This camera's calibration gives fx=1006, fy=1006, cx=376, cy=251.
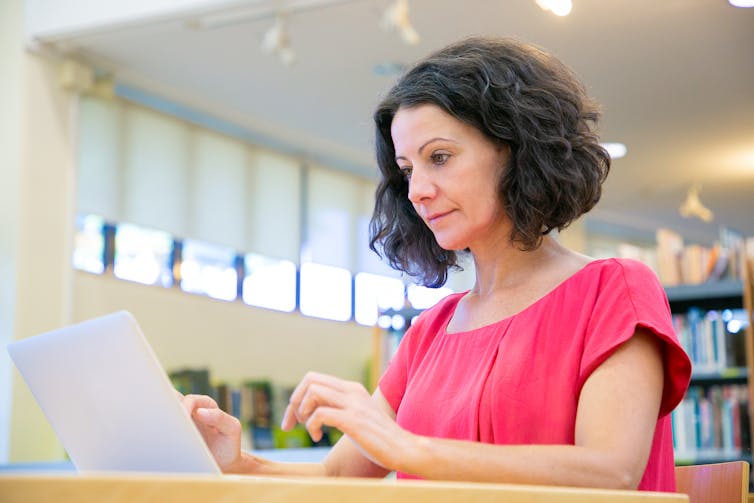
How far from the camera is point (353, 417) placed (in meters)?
0.99

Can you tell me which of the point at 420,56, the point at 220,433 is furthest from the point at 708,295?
the point at 220,433

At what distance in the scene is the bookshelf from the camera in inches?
163

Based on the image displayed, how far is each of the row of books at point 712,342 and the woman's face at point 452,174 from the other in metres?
2.95

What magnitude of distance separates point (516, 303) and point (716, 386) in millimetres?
3132

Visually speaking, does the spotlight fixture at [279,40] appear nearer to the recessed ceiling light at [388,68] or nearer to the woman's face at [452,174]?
the recessed ceiling light at [388,68]

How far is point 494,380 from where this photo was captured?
1355mm

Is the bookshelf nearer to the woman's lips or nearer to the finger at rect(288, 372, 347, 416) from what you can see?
the woman's lips

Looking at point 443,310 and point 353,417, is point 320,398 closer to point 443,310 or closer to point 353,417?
point 353,417

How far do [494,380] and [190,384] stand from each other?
4.51 m

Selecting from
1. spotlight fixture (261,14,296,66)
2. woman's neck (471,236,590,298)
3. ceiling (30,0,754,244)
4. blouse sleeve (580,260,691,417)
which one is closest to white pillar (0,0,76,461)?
ceiling (30,0,754,244)

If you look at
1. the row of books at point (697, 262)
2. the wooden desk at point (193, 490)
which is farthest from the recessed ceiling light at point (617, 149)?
the wooden desk at point (193, 490)

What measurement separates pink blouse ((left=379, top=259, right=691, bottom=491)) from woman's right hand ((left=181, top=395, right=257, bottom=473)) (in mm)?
282

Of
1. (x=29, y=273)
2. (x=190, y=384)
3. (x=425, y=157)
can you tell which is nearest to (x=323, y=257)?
(x=190, y=384)

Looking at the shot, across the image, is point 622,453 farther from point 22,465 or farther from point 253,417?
point 253,417
